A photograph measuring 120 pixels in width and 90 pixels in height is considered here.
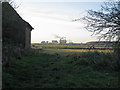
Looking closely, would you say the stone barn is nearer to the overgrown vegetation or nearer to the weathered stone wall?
the weathered stone wall

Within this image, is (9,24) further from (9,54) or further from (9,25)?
(9,54)

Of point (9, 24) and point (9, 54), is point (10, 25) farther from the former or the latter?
point (9, 54)

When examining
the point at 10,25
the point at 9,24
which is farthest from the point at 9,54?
the point at 10,25

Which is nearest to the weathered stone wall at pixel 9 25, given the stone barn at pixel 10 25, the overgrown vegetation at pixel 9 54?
the stone barn at pixel 10 25

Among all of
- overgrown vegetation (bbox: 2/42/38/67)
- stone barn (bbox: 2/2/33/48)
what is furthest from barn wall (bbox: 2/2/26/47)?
overgrown vegetation (bbox: 2/42/38/67)

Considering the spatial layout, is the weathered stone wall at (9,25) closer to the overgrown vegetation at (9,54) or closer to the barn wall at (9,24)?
the barn wall at (9,24)

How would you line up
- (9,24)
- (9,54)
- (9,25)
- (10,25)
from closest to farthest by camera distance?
(9,54) → (9,24) → (9,25) → (10,25)

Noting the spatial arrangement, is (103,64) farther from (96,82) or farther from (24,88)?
(24,88)

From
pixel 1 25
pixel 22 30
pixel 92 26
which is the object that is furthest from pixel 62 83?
pixel 22 30

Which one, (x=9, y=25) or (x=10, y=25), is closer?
(x=9, y=25)

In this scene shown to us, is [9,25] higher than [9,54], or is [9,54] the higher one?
[9,25]

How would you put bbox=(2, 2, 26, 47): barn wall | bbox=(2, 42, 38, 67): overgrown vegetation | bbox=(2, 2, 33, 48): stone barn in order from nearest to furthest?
bbox=(2, 42, 38, 67): overgrown vegetation < bbox=(2, 2, 26, 47): barn wall < bbox=(2, 2, 33, 48): stone barn

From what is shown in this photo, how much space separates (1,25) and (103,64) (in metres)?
12.1

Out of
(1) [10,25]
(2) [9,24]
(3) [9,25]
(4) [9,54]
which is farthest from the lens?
(1) [10,25]
